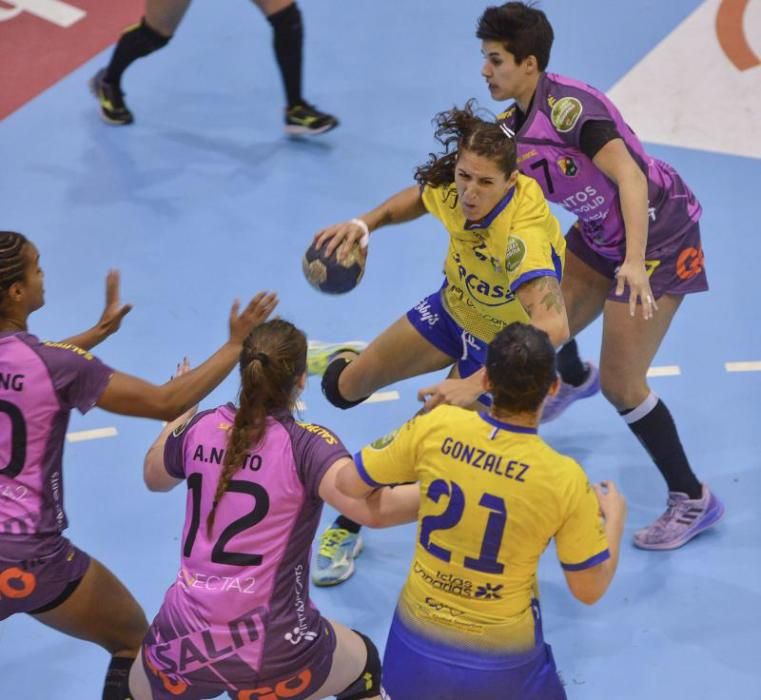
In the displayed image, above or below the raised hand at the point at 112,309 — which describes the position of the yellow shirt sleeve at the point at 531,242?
above

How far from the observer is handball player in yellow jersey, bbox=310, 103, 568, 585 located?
4520 millimetres

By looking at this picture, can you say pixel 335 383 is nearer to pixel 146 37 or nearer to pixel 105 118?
pixel 146 37

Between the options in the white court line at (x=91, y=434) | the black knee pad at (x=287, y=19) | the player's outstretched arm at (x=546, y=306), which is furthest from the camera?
the black knee pad at (x=287, y=19)

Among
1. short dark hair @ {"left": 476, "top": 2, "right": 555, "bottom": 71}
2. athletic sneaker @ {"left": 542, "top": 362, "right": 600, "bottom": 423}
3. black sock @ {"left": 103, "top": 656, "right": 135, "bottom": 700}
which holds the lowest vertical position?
black sock @ {"left": 103, "top": 656, "right": 135, "bottom": 700}

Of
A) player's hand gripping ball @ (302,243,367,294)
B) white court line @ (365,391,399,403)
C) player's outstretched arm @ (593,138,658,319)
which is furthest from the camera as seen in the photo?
white court line @ (365,391,399,403)

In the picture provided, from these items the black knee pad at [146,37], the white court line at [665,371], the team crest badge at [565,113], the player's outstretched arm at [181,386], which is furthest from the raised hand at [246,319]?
the black knee pad at [146,37]

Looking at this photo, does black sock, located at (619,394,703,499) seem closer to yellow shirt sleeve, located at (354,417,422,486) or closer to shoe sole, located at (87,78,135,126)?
yellow shirt sleeve, located at (354,417,422,486)

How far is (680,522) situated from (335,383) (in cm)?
167

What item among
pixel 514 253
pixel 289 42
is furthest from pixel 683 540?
pixel 289 42

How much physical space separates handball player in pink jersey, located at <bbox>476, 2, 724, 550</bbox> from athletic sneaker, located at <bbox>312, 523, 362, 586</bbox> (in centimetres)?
131

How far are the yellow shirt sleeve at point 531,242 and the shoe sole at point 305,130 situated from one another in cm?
373

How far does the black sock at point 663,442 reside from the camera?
5.41 metres

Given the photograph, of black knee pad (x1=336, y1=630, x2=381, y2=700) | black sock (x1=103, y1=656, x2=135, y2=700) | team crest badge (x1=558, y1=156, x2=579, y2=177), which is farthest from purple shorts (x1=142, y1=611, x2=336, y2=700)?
team crest badge (x1=558, y1=156, x2=579, y2=177)

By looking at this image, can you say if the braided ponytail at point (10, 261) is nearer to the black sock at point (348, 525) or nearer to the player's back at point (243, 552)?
the player's back at point (243, 552)
